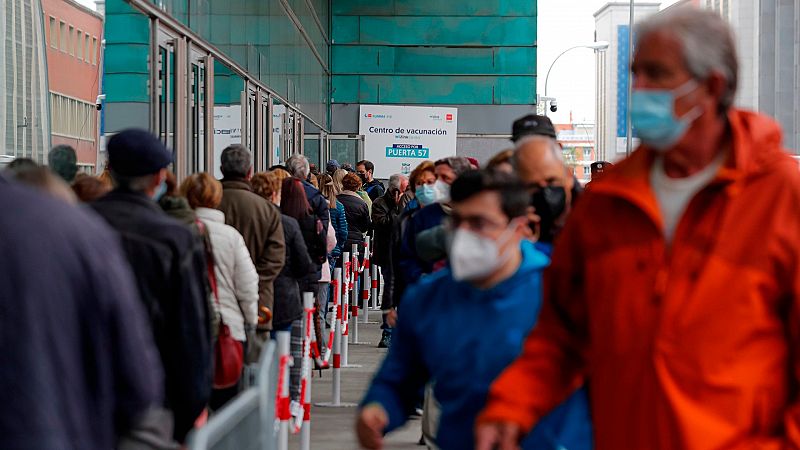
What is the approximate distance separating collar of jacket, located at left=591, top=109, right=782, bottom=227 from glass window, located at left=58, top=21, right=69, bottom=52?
590cm

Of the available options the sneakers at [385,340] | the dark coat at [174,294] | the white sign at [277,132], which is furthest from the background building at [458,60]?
the dark coat at [174,294]

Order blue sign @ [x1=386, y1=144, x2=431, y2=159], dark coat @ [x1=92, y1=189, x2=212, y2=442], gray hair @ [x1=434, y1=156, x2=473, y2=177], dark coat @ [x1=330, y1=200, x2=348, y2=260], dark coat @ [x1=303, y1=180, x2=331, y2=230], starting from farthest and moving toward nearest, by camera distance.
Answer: blue sign @ [x1=386, y1=144, x2=431, y2=159] → dark coat @ [x1=330, y1=200, x2=348, y2=260] → dark coat @ [x1=303, y1=180, x2=331, y2=230] → gray hair @ [x1=434, y1=156, x2=473, y2=177] → dark coat @ [x1=92, y1=189, x2=212, y2=442]

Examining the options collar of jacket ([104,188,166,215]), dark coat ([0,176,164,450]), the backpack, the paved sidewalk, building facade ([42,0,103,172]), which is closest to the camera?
dark coat ([0,176,164,450])

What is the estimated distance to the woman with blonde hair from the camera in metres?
8.21

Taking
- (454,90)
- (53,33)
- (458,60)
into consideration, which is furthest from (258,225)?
(458,60)

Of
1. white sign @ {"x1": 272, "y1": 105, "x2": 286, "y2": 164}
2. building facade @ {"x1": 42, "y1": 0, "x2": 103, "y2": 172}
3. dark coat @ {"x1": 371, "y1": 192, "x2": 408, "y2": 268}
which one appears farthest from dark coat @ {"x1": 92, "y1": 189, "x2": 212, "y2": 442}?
white sign @ {"x1": 272, "y1": 105, "x2": 286, "y2": 164}

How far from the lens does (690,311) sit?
3.13 meters

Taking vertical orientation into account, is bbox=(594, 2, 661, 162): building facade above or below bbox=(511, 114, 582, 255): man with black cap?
above

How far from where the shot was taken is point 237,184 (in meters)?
9.81

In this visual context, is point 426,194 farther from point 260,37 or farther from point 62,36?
point 260,37

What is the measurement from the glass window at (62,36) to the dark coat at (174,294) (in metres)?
3.39

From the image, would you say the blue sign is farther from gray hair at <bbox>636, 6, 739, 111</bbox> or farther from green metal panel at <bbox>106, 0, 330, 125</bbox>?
gray hair at <bbox>636, 6, 739, 111</bbox>

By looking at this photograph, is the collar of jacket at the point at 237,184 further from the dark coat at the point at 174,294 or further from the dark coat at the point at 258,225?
the dark coat at the point at 174,294

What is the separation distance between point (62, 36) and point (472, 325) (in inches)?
202
